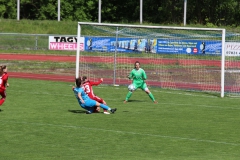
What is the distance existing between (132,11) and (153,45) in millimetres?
44814

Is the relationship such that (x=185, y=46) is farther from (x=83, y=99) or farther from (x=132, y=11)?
(x=132, y=11)

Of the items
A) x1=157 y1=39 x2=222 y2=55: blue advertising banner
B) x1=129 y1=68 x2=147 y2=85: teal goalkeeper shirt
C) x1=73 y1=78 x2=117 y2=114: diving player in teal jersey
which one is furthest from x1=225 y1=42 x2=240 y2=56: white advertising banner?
x1=73 y1=78 x2=117 y2=114: diving player in teal jersey

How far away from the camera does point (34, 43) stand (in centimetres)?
4912

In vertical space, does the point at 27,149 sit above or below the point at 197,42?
below

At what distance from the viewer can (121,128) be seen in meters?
18.5

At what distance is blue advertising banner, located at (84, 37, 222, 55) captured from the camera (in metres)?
31.4

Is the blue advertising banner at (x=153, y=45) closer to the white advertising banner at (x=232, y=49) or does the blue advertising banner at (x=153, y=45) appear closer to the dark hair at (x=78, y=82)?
the white advertising banner at (x=232, y=49)

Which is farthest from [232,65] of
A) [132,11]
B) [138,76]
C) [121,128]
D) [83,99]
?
[132,11]

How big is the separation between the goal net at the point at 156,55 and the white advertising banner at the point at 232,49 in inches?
26.7

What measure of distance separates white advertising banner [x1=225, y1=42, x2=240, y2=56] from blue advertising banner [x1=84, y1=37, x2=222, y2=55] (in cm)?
65

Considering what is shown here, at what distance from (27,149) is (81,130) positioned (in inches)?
124

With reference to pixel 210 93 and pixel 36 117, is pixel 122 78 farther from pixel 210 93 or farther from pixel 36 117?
pixel 36 117

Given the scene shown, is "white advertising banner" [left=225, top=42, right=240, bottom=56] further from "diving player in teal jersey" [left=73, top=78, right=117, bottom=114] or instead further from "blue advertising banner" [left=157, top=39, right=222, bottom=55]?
"diving player in teal jersey" [left=73, top=78, right=117, bottom=114]

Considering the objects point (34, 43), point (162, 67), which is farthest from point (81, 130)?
point (34, 43)
